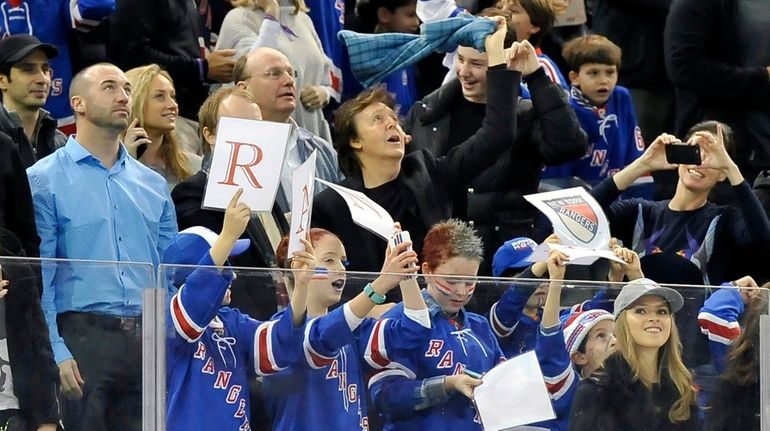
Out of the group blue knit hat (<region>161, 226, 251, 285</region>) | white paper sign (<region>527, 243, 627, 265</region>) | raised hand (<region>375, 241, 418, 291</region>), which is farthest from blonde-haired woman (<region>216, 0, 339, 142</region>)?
raised hand (<region>375, 241, 418, 291</region>)

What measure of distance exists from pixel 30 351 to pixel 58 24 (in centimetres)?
381

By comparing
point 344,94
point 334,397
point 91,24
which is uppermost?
point 334,397

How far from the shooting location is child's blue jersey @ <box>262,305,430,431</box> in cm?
616

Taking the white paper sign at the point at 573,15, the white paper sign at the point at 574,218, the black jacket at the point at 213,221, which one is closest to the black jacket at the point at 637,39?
the white paper sign at the point at 573,15

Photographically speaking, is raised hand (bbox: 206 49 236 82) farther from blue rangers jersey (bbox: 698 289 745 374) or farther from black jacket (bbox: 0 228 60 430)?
black jacket (bbox: 0 228 60 430)

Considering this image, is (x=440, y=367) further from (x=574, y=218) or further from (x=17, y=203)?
(x=17, y=203)

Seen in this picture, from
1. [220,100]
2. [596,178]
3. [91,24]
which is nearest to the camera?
[220,100]

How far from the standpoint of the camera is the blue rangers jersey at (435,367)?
20.7ft

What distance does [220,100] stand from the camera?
8.23 metres

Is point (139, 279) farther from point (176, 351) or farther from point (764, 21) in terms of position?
point (764, 21)

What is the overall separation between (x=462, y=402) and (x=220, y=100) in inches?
94.1

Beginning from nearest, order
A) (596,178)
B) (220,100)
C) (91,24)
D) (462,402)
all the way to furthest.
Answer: (462,402) → (220,100) → (91,24) → (596,178)

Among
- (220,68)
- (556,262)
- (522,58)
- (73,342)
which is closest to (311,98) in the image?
(220,68)

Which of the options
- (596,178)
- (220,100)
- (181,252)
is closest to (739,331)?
(181,252)
